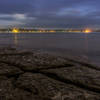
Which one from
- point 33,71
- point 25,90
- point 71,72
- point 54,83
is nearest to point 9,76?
point 33,71

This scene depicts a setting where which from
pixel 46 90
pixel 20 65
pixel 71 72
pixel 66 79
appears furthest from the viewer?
pixel 20 65

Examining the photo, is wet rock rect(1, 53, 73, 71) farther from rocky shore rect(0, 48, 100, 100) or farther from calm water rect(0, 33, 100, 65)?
calm water rect(0, 33, 100, 65)

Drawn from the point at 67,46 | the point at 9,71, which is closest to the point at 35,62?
the point at 9,71

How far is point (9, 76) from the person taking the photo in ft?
17.5

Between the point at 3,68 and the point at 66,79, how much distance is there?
245cm

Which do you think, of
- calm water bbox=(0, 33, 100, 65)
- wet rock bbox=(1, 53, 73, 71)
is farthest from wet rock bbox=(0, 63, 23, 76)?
calm water bbox=(0, 33, 100, 65)

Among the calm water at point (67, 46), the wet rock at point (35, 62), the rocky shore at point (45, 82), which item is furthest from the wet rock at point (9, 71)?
the calm water at point (67, 46)

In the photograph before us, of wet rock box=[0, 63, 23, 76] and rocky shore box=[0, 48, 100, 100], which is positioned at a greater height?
wet rock box=[0, 63, 23, 76]

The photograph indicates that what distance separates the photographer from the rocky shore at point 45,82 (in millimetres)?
3887

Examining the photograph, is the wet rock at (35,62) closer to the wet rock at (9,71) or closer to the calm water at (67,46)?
the wet rock at (9,71)

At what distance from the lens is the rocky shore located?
12.8 feet

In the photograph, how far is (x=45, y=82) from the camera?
454 cm

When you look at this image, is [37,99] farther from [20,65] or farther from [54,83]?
[20,65]

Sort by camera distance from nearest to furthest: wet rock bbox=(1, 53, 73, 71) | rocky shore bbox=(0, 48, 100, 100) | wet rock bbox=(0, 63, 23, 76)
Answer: rocky shore bbox=(0, 48, 100, 100) → wet rock bbox=(0, 63, 23, 76) → wet rock bbox=(1, 53, 73, 71)
